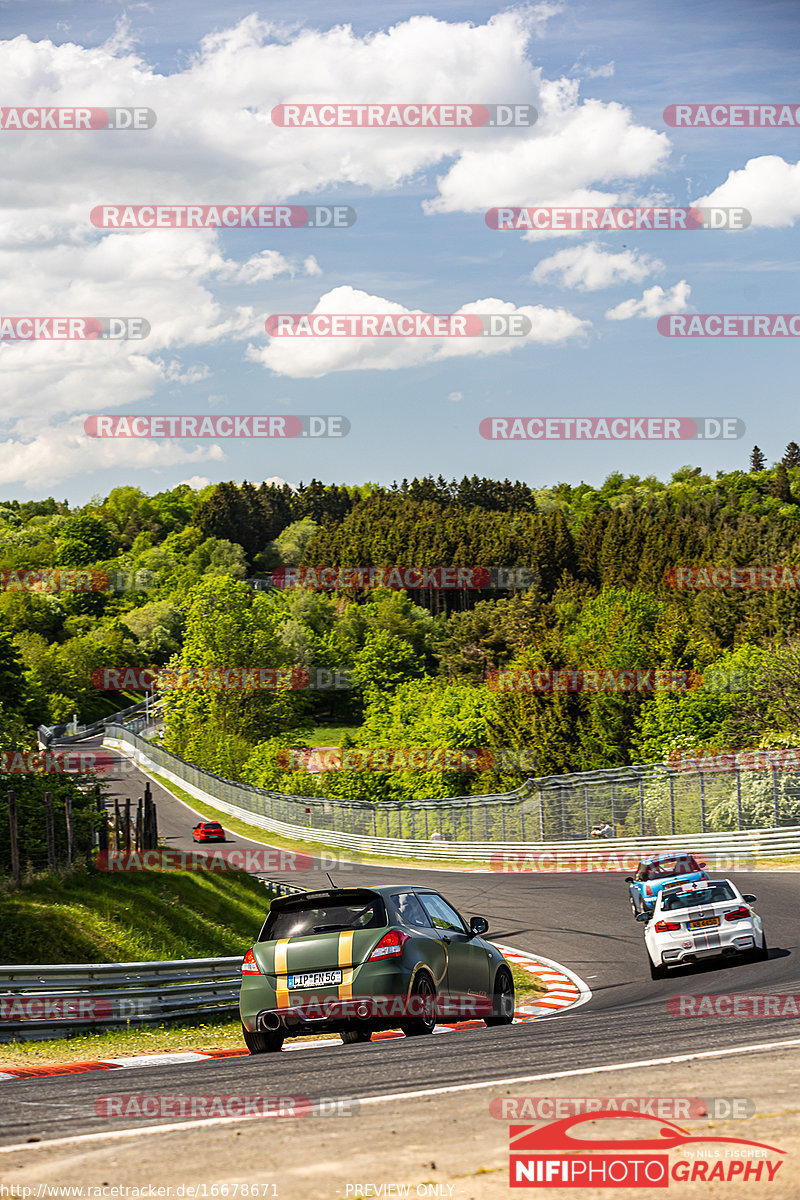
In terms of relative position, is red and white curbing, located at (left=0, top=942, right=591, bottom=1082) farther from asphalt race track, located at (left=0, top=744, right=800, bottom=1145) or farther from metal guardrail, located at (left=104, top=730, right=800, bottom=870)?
metal guardrail, located at (left=104, top=730, right=800, bottom=870)

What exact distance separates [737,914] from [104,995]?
8.36 meters

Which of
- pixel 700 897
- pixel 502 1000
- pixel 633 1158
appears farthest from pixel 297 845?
pixel 633 1158

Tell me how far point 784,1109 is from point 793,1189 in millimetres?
1199

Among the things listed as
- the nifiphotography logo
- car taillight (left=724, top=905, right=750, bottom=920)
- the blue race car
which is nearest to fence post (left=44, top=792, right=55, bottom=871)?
car taillight (left=724, top=905, right=750, bottom=920)

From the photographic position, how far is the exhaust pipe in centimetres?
978

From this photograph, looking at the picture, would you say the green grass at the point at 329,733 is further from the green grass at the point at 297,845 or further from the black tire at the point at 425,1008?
the black tire at the point at 425,1008

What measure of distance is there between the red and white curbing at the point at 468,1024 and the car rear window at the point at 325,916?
42.6 inches

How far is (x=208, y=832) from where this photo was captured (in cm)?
5562

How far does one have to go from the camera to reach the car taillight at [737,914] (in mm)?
15070

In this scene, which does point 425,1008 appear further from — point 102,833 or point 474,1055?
point 102,833

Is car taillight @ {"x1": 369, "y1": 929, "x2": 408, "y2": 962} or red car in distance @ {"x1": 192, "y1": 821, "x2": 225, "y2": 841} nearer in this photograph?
→ car taillight @ {"x1": 369, "y1": 929, "x2": 408, "y2": 962}

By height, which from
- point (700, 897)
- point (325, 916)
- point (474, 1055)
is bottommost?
point (700, 897)

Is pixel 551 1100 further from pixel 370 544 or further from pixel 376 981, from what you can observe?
pixel 370 544

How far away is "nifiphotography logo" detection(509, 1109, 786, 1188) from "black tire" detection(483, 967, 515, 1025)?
6.38 metres
